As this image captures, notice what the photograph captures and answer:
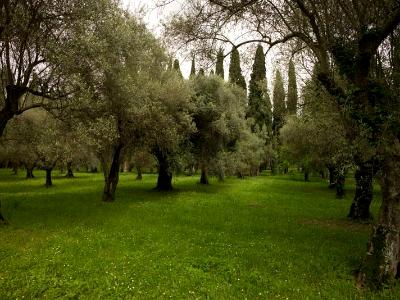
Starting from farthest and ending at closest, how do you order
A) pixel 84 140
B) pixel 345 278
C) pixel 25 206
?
pixel 25 206
pixel 84 140
pixel 345 278

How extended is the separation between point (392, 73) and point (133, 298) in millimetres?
12421

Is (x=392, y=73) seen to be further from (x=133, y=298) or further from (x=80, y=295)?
(x=80, y=295)

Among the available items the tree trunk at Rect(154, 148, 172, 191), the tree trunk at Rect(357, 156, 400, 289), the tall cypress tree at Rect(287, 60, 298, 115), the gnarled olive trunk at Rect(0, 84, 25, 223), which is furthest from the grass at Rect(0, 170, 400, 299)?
the tree trunk at Rect(154, 148, 172, 191)

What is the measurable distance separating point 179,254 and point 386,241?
7.17 metres

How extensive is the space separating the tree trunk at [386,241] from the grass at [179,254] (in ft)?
1.98

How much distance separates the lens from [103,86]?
2333cm

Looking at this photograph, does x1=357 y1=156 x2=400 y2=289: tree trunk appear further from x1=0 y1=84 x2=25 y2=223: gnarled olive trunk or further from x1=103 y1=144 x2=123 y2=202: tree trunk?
x1=103 y1=144 x2=123 y2=202: tree trunk

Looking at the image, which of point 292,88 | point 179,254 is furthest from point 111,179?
point 179,254

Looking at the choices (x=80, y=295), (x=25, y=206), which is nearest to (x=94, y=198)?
(x=25, y=206)

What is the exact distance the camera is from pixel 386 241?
36.1 ft

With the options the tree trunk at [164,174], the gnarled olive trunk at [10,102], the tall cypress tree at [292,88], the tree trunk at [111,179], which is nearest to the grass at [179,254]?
the tree trunk at [111,179]

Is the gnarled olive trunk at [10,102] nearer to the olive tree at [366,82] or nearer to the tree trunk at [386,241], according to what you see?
the olive tree at [366,82]

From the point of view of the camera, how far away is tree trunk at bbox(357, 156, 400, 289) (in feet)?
35.5

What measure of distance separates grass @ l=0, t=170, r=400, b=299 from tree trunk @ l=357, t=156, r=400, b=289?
23.7 inches
